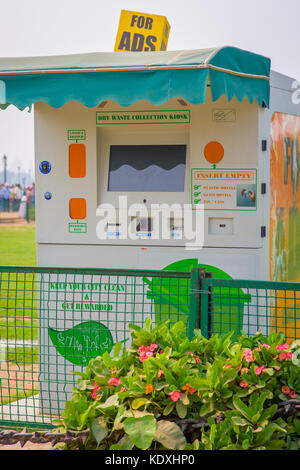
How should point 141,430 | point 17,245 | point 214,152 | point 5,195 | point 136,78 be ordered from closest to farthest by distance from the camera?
point 141,430
point 136,78
point 214,152
point 17,245
point 5,195

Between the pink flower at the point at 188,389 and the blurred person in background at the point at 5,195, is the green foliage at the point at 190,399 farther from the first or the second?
the blurred person in background at the point at 5,195

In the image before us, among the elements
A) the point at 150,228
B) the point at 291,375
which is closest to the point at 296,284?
the point at 291,375

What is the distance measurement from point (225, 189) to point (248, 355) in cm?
279

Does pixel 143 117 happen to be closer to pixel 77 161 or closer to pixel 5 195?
pixel 77 161

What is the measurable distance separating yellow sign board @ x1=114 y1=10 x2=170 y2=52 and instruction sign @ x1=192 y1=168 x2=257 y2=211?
1.54 m

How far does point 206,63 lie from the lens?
3977mm

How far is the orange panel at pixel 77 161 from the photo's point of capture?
5035mm

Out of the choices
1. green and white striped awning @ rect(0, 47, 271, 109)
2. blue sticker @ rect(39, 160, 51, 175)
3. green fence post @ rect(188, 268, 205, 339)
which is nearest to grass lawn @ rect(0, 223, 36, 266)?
blue sticker @ rect(39, 160, 51, 175)

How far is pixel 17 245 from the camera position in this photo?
73.5 feet

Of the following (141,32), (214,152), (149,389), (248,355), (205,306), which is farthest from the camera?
(141,32)

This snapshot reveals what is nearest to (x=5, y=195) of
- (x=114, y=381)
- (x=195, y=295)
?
(x=195, y=295)

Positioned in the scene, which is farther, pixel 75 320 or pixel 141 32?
pixel 141 32

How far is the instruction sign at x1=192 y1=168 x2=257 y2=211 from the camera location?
4.80 metres

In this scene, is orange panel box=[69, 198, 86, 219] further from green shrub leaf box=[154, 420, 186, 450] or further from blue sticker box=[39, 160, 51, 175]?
green shrub leaf box=[154, 420, 186, 450]
